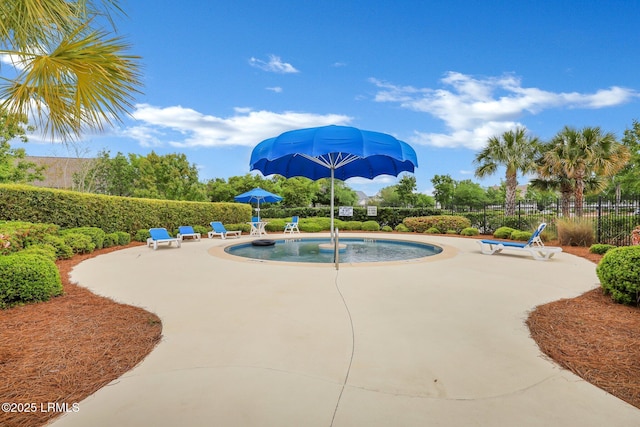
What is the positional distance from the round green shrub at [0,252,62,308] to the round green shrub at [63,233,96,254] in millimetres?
5380

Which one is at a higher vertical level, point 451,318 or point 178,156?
point 178,156

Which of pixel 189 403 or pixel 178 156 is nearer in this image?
pixel 189 403

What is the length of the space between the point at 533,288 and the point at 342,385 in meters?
4.96

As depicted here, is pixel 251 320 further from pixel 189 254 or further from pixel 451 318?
pixel 189 254

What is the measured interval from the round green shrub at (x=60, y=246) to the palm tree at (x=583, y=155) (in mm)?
21300

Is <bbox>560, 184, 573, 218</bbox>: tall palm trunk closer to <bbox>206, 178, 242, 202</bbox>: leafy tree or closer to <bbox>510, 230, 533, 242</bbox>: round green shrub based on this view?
<bbox>510, 230, 533, 242</bbox>: round green shrub

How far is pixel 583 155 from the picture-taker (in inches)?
666

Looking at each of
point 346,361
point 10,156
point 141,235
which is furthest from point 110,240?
point 10,156

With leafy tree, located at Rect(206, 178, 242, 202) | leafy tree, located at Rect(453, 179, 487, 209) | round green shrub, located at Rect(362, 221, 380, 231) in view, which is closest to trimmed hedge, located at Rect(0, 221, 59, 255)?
round green shrub, located at Rect(362, 221, 380, 231)

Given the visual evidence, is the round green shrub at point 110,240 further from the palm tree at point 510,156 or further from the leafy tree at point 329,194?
the leafy tree at point 329,194

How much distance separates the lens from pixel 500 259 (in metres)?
9.34

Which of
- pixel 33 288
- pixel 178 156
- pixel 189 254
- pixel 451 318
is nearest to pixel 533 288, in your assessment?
pixel 451 318

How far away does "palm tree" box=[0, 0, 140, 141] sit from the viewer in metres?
3.81

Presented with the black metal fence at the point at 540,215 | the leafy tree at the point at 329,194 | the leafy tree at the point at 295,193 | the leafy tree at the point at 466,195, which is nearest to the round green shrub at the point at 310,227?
the black metal fence at the point at 540,215
